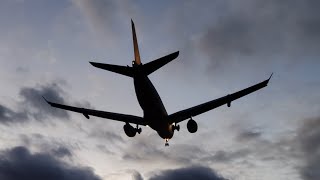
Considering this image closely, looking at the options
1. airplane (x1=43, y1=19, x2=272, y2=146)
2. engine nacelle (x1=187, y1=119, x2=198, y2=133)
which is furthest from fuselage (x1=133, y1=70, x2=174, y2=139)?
engine nacelle (x1=187, y1=119, x2=198, y2=133)

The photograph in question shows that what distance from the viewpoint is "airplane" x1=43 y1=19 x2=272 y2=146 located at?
44844mm

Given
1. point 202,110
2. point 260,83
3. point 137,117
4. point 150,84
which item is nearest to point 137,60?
point 150,84

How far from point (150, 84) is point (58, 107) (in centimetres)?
1268

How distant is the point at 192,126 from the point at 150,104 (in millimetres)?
6342

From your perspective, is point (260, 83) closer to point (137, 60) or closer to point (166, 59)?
point (166, 59)

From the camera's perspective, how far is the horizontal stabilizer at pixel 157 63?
131 ft

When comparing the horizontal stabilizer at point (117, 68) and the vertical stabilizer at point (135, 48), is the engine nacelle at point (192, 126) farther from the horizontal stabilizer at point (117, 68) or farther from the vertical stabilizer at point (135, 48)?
the vertical stabilizer at point (135, 48)

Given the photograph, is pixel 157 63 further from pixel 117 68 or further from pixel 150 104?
pixel 150 104

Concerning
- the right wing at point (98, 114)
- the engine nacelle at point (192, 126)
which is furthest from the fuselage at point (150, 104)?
the right wing at point (98, 114)

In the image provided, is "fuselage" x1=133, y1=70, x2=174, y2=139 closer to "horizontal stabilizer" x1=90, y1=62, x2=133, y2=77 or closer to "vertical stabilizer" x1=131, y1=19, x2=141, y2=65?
"horizontal stabilizer" x1=90, y1=62, x2=133, y2=77

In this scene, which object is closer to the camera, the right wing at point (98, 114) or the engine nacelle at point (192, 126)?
the engine nacelle at point (192, 126)

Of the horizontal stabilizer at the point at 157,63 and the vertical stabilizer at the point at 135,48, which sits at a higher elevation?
the vertical stabilizer at the point at 135,48

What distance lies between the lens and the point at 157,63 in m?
43.0

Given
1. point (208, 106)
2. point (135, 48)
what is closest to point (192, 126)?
point (208, 106)
